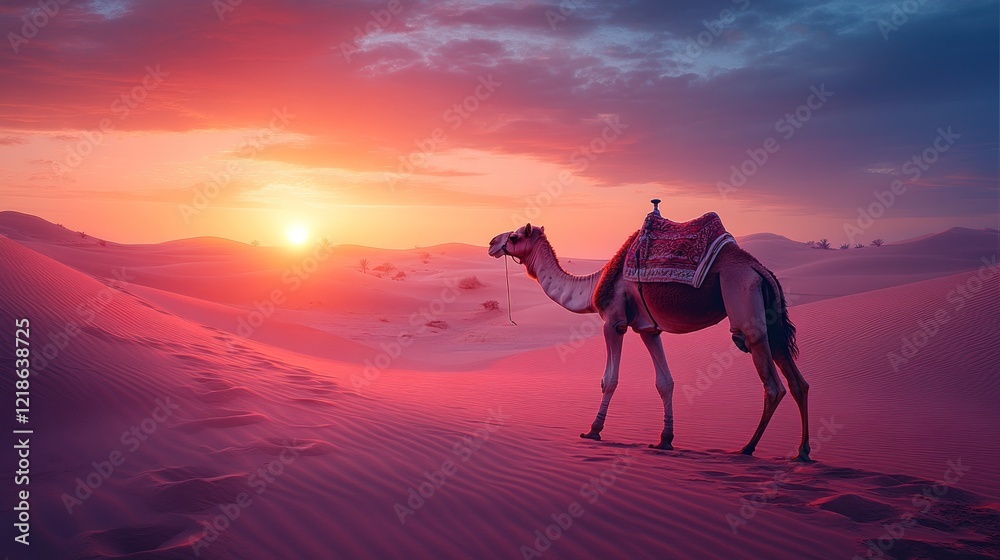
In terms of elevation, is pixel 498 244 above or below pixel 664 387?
above

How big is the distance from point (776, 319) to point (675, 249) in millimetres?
1411

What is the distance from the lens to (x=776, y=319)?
271 inches

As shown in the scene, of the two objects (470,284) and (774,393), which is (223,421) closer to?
(774,393)

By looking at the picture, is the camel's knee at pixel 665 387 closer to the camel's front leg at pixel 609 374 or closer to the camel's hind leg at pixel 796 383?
the camel's front leg at pixel 609 374

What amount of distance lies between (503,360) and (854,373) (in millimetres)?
10193

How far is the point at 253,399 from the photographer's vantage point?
310 inches

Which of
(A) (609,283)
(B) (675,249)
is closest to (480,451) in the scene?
(A) (609,283)

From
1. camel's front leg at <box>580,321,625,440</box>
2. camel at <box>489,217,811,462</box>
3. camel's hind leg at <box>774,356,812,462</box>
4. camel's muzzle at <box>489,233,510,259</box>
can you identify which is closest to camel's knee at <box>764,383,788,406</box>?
camel at <box>489,217,811,462</box>

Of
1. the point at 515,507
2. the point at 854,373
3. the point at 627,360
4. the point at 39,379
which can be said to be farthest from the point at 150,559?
the point at 627,360

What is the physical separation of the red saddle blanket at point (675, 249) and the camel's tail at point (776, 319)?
0.59m

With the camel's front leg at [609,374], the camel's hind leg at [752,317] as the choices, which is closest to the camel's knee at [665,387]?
the camel's front leg at [609,374]

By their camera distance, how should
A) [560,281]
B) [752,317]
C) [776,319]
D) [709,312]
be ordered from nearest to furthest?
[752,317]
[776,319]
[709,312]
[560,281]

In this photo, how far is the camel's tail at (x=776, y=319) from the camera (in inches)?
270

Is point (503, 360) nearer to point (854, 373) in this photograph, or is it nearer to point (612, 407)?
point (612, 407)
